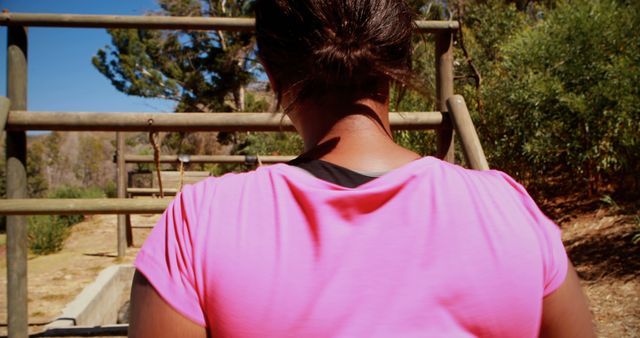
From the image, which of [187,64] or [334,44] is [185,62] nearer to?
[187,64]

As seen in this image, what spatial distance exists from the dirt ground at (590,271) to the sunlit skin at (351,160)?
2736 millimetres

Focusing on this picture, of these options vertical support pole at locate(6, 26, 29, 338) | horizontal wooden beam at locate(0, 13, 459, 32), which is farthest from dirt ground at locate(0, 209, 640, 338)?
horizontal wooden beam at locate(0, 13, 459, 32)

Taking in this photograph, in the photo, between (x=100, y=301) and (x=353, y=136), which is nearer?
(x=353, y=136)

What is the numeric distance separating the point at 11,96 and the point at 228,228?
208 cm

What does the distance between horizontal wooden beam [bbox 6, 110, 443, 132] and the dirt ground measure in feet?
6.82

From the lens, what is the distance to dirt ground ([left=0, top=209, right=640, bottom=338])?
3.41m

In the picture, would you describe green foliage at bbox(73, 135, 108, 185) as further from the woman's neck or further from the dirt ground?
the woman's neck

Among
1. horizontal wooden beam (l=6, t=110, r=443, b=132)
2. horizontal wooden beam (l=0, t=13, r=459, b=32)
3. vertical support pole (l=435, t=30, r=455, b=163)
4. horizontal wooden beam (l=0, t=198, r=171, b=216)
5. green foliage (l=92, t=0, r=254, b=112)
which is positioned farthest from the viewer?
green foliage (l=92, t=0, r=254, b=112)

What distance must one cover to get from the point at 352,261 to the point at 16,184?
6.91 ft

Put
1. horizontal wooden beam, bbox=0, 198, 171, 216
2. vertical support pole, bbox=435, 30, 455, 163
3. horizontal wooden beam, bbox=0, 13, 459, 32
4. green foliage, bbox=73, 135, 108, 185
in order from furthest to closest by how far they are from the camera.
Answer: green foliage, bbox=73, 135, 108, 185 < vertical support pole, bbox=435, 30, 455, 163 < horizontal wooden beam, bbox=0, 13, 459, 32 < horizontal wooden beam, bbox=0, 198, 171, 216

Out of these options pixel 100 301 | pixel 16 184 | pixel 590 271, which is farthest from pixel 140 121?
pixel 590 271

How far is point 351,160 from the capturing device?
0.74m

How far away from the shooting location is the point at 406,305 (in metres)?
0.65

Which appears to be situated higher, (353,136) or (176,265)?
(353,136)
